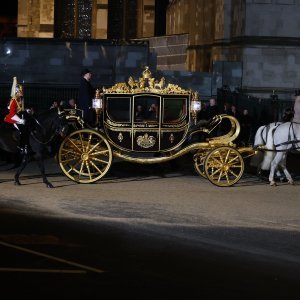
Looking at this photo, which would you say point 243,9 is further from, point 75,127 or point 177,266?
point 177,266

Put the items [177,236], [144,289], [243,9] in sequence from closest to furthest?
[144,289], [177,236], [243,9]

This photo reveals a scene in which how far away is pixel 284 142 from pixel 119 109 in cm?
335

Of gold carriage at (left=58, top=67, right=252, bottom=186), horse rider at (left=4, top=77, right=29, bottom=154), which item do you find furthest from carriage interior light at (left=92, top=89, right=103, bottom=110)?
horse rider at (left=4, top=77, right=29, bottom=154)

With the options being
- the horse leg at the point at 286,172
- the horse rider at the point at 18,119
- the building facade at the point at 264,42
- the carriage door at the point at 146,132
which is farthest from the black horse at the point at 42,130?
the building facade at the point at 264,42

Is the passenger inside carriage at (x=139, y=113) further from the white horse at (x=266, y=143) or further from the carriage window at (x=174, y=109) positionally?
the white horse at (x=266, y=143)

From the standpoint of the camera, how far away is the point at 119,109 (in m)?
20.7

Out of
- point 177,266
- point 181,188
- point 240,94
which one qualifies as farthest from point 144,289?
point 240,94

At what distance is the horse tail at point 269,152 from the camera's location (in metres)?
20.2

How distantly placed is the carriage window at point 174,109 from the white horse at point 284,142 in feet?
6.11

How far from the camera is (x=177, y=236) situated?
45.2 feet

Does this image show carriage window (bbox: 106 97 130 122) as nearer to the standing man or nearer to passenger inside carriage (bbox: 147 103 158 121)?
the standing man

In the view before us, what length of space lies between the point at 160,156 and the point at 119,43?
10.6m

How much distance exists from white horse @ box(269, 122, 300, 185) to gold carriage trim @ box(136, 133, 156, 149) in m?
2.39

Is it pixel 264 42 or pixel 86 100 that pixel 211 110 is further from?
pixel 86 100
